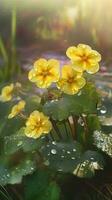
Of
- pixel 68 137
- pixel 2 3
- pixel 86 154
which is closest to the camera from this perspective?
pixel 86 154

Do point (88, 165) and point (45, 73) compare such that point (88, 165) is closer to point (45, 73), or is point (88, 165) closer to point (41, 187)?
point (41, 187)

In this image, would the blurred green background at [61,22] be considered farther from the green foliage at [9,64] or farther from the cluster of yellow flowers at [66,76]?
the cluster of yellow flowers at [66,76]

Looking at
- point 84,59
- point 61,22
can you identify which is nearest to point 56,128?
point 84,59

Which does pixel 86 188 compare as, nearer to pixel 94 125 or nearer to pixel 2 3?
pixel 94 125

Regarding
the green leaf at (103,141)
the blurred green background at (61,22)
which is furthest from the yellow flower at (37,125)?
the blurred green background at (61,22)

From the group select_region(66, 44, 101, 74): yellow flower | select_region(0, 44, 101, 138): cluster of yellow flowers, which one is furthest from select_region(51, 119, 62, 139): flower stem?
select_region(66, 44, 101, 74): yellow flower

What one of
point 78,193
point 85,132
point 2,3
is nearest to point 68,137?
point 85,132
